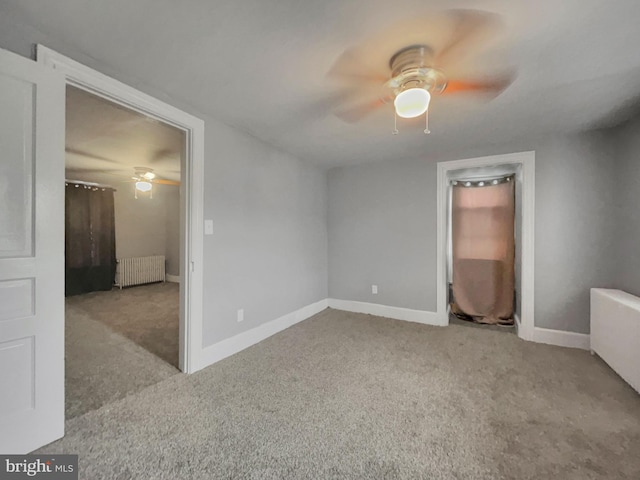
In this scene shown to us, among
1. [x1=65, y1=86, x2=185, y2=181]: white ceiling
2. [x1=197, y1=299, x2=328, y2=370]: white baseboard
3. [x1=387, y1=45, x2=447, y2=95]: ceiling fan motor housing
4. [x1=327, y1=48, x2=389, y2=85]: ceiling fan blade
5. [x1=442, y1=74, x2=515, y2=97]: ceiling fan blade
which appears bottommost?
[x1=197, y1=299, x2=328, y2=370]: white baseboard

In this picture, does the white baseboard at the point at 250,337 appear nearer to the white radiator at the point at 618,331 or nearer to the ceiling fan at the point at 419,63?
the ceiling fan at the point at 419,63

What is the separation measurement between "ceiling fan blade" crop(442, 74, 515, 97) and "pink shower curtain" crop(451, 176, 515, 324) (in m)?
1.96

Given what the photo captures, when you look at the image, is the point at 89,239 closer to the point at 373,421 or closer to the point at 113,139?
the point at 113,139

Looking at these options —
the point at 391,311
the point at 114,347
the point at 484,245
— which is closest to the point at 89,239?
the point at 114,347

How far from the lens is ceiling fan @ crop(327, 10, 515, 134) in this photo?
131 centimetres

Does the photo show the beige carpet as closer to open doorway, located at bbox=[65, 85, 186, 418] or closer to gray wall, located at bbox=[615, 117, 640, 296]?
open doorway, located at bbox=[65, 85, 186, 418]

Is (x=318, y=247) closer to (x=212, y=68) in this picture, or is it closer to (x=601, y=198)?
(x=212, y=68)

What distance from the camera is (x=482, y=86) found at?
6.05ft

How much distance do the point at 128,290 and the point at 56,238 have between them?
474cm

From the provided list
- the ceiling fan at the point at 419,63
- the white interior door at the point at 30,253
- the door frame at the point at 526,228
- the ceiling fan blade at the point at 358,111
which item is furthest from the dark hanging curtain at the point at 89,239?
the door frame at the point at 526,228

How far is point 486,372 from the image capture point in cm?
221

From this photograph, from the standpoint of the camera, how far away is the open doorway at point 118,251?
2195 mm

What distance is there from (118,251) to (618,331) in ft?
24.9

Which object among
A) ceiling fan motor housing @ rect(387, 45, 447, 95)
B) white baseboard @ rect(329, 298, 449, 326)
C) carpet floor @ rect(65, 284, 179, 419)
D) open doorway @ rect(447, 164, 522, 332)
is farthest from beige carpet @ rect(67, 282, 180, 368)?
open doorway @ rect(447, 164, 522, 332)
